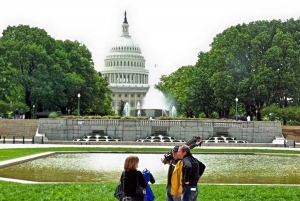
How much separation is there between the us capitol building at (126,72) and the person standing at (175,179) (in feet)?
588

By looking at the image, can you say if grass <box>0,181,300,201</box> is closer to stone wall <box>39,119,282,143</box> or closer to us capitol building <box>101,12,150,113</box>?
stone wall <box>39,119,282,143</box>

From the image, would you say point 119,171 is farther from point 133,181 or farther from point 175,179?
point 133,181

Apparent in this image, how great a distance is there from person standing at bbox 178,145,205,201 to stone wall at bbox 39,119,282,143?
129ft

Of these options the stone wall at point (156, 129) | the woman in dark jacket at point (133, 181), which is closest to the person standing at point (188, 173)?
the woman in dark jacket at point (133, 181)

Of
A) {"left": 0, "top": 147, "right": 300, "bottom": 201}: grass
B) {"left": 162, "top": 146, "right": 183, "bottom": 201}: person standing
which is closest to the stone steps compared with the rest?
{"left": 0, "top": 147, "right": 300, "bottom": 201}: grass

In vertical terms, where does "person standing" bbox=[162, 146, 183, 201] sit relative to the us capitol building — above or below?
below

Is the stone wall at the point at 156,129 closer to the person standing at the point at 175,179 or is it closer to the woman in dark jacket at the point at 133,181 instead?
the person standing at the point at 175,179

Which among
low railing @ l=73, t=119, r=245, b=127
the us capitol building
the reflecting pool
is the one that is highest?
the us capitol building

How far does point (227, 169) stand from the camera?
24453 millimetres

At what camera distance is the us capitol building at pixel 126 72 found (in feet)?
631

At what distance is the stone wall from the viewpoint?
166 ft

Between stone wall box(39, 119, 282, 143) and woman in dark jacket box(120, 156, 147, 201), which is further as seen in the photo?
stone wall box(39, 119, 282, 143)

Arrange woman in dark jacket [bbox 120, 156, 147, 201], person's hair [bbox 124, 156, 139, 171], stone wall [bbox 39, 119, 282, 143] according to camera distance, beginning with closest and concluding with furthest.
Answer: person's hair [bbox 124, 156, 139, 171]
woman in dark jacket [bbox 120, 156, 147, 201]
stone wall [bbox 39, 119, 282, 143]

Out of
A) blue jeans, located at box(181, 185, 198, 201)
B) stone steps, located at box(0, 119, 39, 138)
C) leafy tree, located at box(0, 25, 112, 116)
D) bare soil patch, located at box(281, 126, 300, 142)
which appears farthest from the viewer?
leafy tree, located at box(0, 25, 112, 116)
